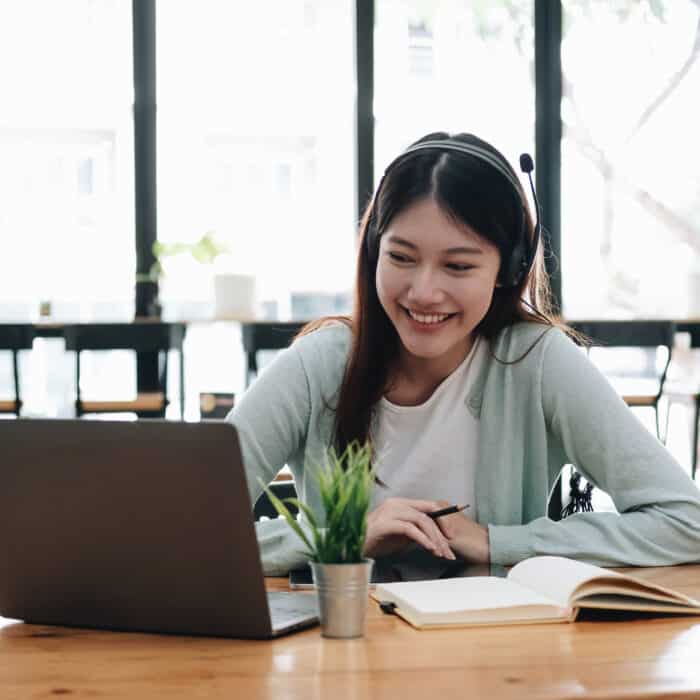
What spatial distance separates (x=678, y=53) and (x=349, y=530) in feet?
19.8

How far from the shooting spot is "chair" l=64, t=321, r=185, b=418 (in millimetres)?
5031

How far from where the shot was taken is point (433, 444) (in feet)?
5.82

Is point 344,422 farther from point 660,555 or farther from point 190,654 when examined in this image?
point 190,654

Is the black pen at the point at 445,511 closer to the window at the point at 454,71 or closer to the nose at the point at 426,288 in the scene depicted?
the nose at the point at 426,288

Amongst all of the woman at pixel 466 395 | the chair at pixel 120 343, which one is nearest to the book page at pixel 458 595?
the woman at pixel 466 395

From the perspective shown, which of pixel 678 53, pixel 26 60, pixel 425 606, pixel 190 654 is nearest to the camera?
pixel 190 654

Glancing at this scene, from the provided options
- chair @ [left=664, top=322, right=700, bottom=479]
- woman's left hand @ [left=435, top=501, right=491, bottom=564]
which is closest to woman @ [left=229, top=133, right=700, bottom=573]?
woman's left hand @ [left=435, top=501, right=491, bottom=564]

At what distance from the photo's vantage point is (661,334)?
511cm

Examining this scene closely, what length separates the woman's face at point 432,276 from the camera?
1612 millimetres

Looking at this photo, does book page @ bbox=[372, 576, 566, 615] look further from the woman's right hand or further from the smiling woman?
the smiling woman

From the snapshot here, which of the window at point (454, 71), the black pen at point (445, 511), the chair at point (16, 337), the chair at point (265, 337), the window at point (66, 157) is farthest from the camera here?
the window at point (454, 71)

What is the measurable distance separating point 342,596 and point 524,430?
786 mm

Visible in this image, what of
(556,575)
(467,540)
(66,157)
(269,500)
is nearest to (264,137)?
(66,157)

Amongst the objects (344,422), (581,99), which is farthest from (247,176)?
(344,422)
